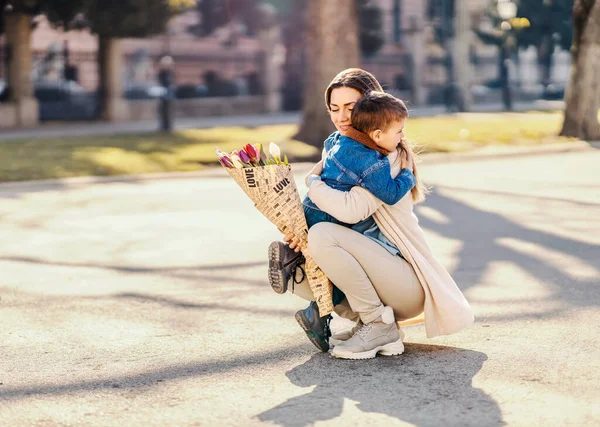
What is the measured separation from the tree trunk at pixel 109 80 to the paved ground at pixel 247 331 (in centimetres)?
2357

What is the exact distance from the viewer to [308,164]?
1595cm

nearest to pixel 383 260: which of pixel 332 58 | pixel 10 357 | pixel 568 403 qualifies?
pixel 568 403

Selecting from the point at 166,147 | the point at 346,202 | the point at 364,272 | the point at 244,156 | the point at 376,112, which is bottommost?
the point at 166,147

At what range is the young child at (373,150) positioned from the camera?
4.48 meters

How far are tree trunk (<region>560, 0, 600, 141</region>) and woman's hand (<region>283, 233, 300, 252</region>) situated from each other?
15738 millimetres

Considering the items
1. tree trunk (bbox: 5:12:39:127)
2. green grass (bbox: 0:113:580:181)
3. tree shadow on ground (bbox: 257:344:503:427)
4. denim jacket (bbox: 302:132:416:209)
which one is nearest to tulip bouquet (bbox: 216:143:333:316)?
denim jacket (bbox: 302:132:416:209)

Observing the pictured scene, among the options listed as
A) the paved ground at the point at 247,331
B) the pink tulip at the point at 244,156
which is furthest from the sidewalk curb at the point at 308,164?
the pink tulip at the point at 244,156

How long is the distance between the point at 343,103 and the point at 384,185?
17.9 inches

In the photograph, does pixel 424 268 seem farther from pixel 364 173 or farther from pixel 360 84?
pixel 360 84

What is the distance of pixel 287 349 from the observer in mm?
5016

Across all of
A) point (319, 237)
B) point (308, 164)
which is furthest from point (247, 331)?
point (308, 164)

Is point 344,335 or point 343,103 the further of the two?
point 344,335

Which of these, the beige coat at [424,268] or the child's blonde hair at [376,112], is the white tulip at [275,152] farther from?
the child's blonde hair at [376,112]

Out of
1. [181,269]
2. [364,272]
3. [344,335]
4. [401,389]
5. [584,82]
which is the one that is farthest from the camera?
[584,82]
